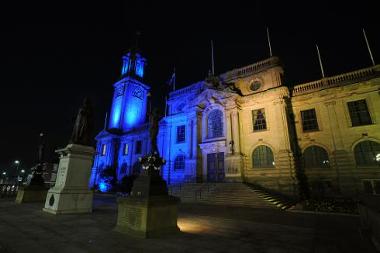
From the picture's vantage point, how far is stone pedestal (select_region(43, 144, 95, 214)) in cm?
928

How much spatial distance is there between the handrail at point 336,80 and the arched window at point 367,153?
588 cm

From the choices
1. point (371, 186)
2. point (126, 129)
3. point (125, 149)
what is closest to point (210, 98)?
point (371, 186)

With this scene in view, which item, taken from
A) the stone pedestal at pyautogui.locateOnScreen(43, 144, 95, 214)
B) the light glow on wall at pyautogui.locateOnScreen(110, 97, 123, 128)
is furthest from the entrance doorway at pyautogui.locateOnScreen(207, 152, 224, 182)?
the light glow on wall at pyautogui.locateOnScreen(110, 97, 123, 128)

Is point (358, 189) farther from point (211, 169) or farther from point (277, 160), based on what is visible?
point (211, 169)

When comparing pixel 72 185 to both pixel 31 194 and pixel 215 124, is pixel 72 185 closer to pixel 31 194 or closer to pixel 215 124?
pixel 31 194

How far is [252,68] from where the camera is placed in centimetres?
2472

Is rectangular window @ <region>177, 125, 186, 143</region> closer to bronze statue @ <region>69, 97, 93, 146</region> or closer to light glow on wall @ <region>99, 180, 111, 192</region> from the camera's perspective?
light glow on wall @ <region>99, 180, 111, 192</region>

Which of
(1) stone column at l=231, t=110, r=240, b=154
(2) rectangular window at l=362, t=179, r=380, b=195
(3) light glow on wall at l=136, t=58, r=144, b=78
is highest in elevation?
(3) light glow on wall at l=136, t=58, r=144, b=78

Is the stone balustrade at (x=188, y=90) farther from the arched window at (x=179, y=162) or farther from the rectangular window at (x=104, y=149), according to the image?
the rectangular window at (x=104, y=149)

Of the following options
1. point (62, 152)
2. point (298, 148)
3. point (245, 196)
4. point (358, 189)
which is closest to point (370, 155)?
point (358, 189)

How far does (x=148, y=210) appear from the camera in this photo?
5844 millimetres

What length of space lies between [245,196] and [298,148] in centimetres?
783

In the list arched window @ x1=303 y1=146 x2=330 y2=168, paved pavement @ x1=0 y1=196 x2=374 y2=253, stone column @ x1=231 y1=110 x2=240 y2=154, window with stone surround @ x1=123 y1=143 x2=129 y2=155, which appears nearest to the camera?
paved pavement @ x1=0 y1=196 x2=374 y2=253

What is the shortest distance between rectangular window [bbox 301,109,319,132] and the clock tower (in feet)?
101
